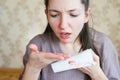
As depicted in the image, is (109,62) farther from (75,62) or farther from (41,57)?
(41,57)

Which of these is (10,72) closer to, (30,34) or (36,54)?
(30,34)

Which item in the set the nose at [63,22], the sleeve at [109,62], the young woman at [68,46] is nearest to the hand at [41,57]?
the young woman at [68,46]

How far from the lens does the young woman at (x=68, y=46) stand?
3.23 ft

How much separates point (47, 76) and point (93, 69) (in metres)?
0.20

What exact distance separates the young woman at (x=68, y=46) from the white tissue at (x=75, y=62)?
26 millimetres

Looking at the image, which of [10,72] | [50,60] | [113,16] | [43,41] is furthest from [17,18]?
[50,60]

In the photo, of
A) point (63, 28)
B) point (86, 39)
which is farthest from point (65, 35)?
point (86, 39)

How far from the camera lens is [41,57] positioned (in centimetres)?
98

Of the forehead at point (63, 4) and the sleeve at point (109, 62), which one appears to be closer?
the forehead at point (63, 4)

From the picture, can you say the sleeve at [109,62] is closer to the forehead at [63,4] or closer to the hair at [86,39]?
the hair at [86,39]

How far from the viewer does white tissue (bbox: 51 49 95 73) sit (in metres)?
0.98

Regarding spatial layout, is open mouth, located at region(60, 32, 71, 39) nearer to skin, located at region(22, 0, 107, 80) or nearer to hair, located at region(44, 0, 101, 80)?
skin, located at region(22, 0, 107, 80)

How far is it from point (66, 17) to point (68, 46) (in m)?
0.17

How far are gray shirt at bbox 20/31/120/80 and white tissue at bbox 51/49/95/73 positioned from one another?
0.08 metres
